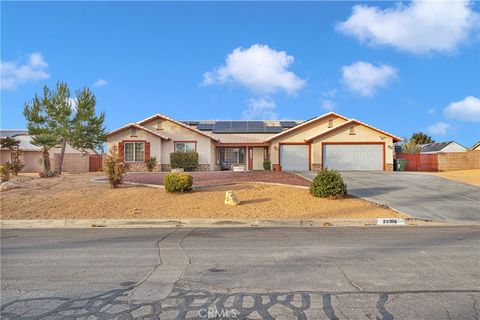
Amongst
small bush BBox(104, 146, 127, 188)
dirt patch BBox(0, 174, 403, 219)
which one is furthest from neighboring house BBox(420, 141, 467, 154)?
small bush BBox(104, 146, 127, 188)

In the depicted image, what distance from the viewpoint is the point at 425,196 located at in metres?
16.7

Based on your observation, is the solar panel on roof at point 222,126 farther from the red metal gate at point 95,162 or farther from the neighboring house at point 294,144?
the red metal gate at point 95,162

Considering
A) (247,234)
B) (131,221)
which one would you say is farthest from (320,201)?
(131,221)

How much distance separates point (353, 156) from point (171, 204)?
2062cm

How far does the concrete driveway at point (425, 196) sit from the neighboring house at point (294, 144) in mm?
8384

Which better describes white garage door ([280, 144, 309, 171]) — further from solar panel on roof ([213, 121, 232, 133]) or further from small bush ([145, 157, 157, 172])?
small bush ([145, 157, 157, 172])

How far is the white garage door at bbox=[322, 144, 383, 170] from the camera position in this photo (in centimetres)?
3136

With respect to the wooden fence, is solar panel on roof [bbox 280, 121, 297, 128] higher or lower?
higher

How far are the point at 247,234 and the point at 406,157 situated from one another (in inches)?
1105

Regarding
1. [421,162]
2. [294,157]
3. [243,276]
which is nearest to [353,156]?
[294,157]

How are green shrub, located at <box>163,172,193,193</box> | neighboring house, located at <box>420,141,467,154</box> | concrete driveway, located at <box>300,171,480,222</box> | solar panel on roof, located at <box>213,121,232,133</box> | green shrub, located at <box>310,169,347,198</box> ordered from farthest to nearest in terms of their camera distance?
neighboring house, located at <box>420,141,467,154</box>, solar panel on roof, located at <box>213,121,232,133</box>, green shrub, located at <box>163,172,193,193</box>, green shrub, located at <box>310,169,347,198</box>, concrete driveway, located at <box>300,171,480,222</box>

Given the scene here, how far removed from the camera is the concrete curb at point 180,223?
39.5ft

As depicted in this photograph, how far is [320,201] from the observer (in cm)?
1486

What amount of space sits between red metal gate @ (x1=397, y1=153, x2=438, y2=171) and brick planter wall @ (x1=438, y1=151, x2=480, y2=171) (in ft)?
1.49
